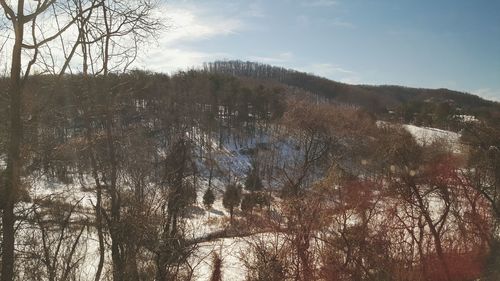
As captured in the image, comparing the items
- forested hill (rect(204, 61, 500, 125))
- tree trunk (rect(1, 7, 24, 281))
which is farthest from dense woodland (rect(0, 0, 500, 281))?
forested hill (rect(204, 61, 500, 125))

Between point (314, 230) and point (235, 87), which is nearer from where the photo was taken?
point (314, 230)

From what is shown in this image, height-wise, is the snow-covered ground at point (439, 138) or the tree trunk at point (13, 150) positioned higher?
the tree trunk at point (13, 150)

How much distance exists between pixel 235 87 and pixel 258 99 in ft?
16.3

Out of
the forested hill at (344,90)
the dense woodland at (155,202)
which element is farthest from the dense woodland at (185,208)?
the forested hill at (344,90)

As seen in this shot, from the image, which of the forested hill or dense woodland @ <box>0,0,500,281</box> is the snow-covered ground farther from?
the forested hill

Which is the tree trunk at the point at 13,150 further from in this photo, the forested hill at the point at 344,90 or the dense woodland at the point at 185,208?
the forested hill at the point at 344,90

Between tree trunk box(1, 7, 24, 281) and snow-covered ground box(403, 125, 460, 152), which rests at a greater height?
tree trunk box(1, 7, 24, 281)

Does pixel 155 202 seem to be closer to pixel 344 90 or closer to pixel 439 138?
pixel 439 138

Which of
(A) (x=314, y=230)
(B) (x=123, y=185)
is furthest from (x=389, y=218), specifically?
(B) (x=123, y=185)

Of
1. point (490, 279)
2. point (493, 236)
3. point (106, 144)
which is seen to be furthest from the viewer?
point (493, 236)

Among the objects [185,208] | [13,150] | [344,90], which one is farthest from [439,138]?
[344,90]

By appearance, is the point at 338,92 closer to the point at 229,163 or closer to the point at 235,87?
the point at 235,87

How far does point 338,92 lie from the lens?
142m

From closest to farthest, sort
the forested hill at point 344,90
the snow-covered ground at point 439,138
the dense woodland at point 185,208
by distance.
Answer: the dense woodland at point 185,208 < the snow-covered ground at point 439,138 < the forested hill at point 344,90
